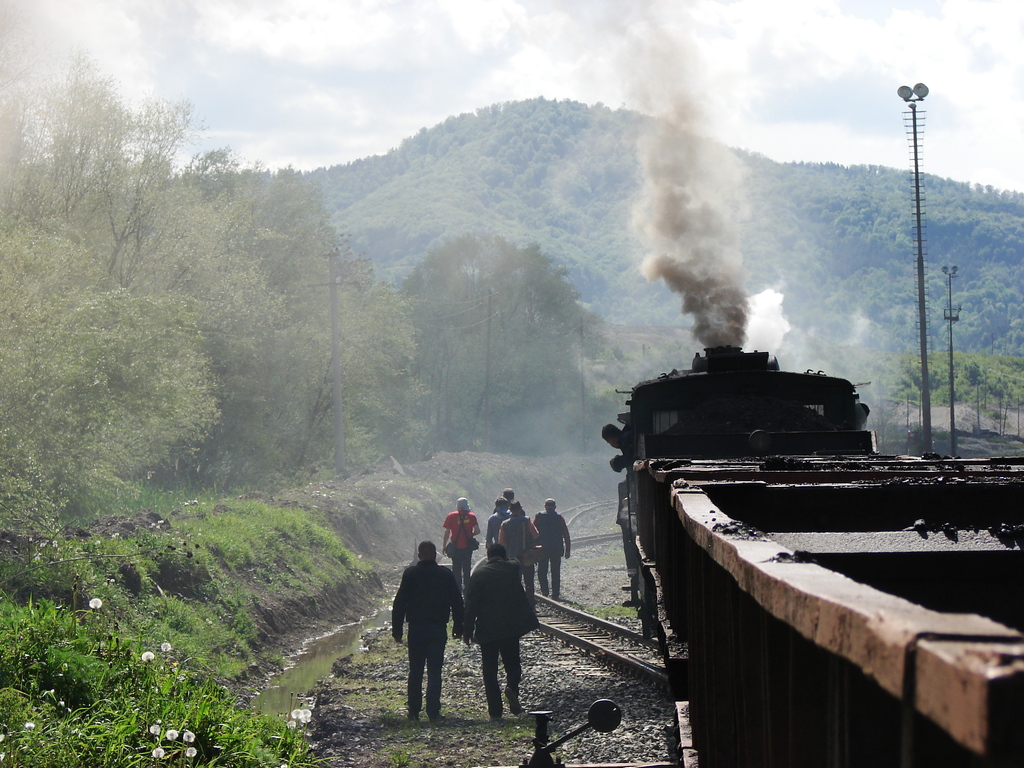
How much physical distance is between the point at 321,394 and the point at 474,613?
31.1m

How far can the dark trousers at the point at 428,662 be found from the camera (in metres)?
10.2

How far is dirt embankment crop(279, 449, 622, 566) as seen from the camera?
27078 millimetres

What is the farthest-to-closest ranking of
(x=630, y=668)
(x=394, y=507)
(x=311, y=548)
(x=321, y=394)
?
(x=321, y=394), (x=394, y=507), (x=311, y=548), (x=630, y=668)

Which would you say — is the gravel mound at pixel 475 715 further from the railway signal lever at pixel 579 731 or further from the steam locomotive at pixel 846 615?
the steam locomotive at pixel 846 615

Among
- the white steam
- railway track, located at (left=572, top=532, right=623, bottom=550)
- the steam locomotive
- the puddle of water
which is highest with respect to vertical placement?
the white steam

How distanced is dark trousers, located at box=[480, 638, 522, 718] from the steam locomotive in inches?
140

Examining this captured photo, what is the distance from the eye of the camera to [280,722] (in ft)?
26.8

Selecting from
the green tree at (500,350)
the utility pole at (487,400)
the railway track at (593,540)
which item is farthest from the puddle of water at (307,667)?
the green tree at (500,350)

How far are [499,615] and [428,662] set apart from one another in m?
0.89

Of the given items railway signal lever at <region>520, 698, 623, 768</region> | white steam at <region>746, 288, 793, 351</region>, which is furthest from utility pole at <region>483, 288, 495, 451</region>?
railway signal lever at <region>520, 698, 623, 768</region>

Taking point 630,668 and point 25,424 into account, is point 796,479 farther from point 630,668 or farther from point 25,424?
point 25,424

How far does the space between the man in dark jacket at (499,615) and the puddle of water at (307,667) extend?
6.97 ft

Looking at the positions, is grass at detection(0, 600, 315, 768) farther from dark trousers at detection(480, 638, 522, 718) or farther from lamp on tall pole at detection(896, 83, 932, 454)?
lamp on tall pole at detection(896, 83, 932, 454)

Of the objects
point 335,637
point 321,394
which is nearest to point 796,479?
point 335,637
